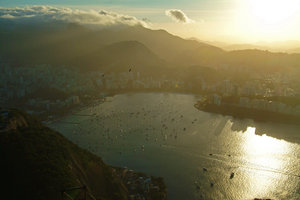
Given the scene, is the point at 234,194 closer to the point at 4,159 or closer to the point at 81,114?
the point at 4,159

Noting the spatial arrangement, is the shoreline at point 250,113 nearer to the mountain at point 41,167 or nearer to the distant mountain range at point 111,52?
the mountain at point 41,167

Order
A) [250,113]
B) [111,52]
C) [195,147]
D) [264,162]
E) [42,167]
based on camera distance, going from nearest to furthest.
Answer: [42,167]
[264,162]
[195,147]
[250,113]
[111,52]

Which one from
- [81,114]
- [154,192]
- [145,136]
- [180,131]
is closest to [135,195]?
[154,192]

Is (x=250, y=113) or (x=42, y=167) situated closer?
(x=42, y=167)

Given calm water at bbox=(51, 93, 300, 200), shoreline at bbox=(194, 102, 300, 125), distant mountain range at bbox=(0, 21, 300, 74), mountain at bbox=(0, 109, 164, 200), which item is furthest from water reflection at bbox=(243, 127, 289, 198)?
distant mountain range at bbox=(0, 21, 300, 74)

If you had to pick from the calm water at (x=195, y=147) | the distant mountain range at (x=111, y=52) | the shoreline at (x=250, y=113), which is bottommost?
the calm water at (x=195, y=147)

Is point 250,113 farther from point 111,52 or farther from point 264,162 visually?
point 111,52

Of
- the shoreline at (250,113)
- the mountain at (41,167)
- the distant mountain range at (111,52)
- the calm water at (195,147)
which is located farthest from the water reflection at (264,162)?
the distant mountain range at (111,52)

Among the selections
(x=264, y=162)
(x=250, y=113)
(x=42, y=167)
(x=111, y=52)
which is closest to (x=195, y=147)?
(x=264, y=162)
